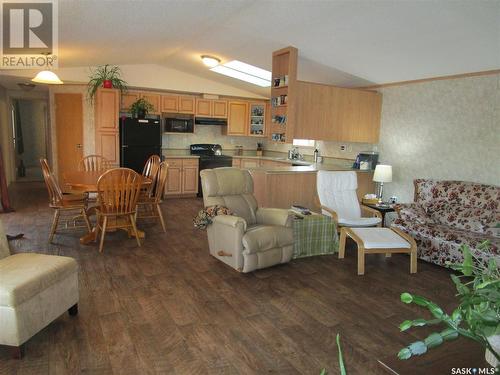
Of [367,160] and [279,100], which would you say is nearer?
[279,100]

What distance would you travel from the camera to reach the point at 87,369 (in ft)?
7.00

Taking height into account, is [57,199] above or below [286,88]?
below

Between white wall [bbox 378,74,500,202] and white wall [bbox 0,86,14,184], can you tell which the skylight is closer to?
white wall [bbox 378,74,500,202]

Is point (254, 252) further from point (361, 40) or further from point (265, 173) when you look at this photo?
point (361, 40)

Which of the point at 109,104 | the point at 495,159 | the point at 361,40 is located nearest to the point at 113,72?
the point at 109,104

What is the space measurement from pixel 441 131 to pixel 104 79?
19.1ft

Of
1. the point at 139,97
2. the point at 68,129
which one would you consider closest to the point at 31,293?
the point at 68,129

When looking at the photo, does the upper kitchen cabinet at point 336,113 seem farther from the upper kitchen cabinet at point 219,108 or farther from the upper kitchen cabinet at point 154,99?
the upper kitchen cabinet at point 154,99

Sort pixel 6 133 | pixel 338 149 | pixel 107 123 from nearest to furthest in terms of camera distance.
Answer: pixel 338 149
pixel 107 123
pixel 6 133

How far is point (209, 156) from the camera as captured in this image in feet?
26.0

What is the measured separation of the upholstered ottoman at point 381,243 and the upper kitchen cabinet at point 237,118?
4.78m

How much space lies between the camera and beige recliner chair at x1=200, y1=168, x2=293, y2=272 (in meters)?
3.58

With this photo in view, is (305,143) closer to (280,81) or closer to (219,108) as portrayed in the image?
(219,108)

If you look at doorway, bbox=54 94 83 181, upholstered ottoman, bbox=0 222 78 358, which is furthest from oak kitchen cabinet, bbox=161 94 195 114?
upholstered ottoman, bbox=0 222 78 358
